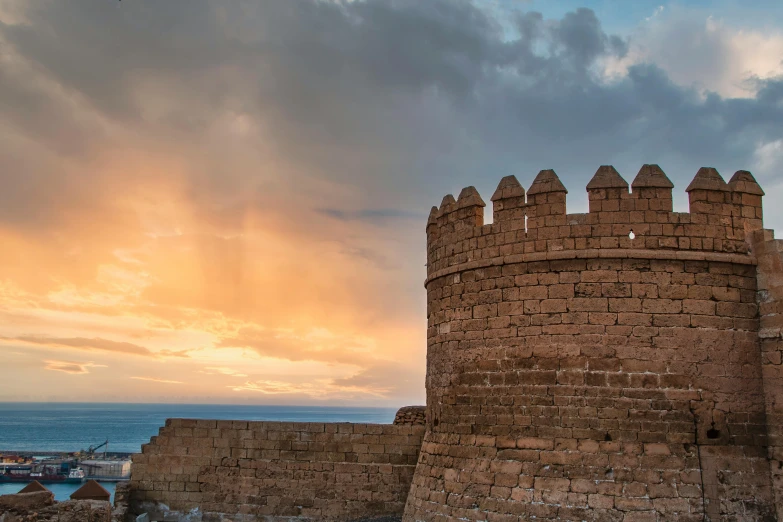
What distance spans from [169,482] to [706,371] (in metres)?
8.11

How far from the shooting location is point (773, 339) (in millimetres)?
8023

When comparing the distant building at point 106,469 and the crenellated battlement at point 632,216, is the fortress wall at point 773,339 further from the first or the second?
the distant building at point 106,469

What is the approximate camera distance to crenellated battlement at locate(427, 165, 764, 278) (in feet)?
27.0

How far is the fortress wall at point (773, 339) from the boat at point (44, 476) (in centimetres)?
4350

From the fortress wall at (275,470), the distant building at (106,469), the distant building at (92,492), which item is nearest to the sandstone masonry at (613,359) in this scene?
the fortress wall at (275,470)

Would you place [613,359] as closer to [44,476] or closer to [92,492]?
[92,492]

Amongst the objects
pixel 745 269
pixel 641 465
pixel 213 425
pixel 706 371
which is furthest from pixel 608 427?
pixel 213 425

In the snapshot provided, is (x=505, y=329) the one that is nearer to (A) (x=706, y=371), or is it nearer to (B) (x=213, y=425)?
(A) (x=706, y=371)

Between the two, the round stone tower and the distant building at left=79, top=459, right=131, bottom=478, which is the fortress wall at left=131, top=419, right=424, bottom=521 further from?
the distant building at left=79, top=459, right=131, bottom=478

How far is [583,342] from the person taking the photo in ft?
26.6

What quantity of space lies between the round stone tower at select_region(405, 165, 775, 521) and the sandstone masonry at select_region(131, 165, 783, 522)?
2 cm

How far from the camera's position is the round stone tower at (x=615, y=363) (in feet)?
25.4

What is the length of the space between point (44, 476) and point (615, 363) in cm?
4397

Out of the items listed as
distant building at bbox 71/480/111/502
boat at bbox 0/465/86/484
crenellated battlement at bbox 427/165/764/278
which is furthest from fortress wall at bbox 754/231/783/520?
boat at bbox 0/465/86/484
